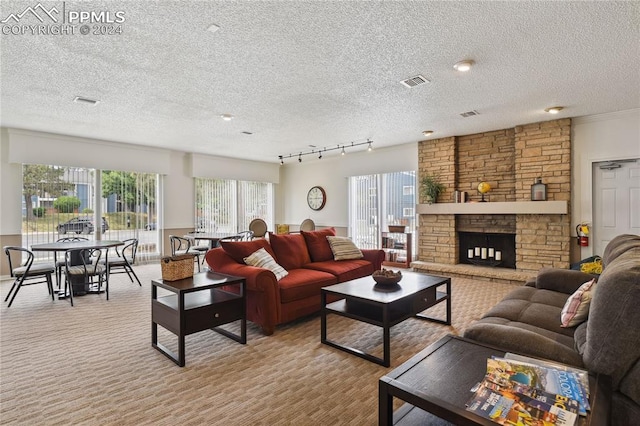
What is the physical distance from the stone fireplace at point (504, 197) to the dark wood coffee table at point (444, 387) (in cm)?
438

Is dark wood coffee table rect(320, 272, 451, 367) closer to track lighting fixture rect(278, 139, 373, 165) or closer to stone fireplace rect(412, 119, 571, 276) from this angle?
stone fireplace rect(412, 119, 571, 276)

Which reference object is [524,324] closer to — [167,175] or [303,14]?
[303,14]

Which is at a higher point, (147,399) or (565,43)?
(565,43)

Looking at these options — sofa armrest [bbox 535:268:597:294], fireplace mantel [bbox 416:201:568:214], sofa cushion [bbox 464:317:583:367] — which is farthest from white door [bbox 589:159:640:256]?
sofa cushion [bbox 464:317:583:367]

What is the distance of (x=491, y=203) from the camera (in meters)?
5.71

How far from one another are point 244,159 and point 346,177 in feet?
8.89

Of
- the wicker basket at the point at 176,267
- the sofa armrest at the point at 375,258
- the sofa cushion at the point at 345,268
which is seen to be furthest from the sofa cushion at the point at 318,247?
the wicker basket at the point at 176,267

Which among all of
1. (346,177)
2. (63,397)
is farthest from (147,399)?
(346,177)

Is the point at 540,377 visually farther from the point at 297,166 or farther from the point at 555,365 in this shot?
the point at 297,166

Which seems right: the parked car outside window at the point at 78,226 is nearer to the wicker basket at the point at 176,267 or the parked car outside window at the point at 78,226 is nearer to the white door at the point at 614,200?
the wicker basket at the point at 176,267

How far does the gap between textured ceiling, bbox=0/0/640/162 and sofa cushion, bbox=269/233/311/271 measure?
69.1 inches

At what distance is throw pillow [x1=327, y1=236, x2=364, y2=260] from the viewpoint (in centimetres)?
A: 452

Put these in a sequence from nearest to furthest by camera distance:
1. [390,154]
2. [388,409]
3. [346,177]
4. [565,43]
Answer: [388,409] → [565,43] → [390,154] → [346,177]

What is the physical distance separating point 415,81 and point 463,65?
0.54m
